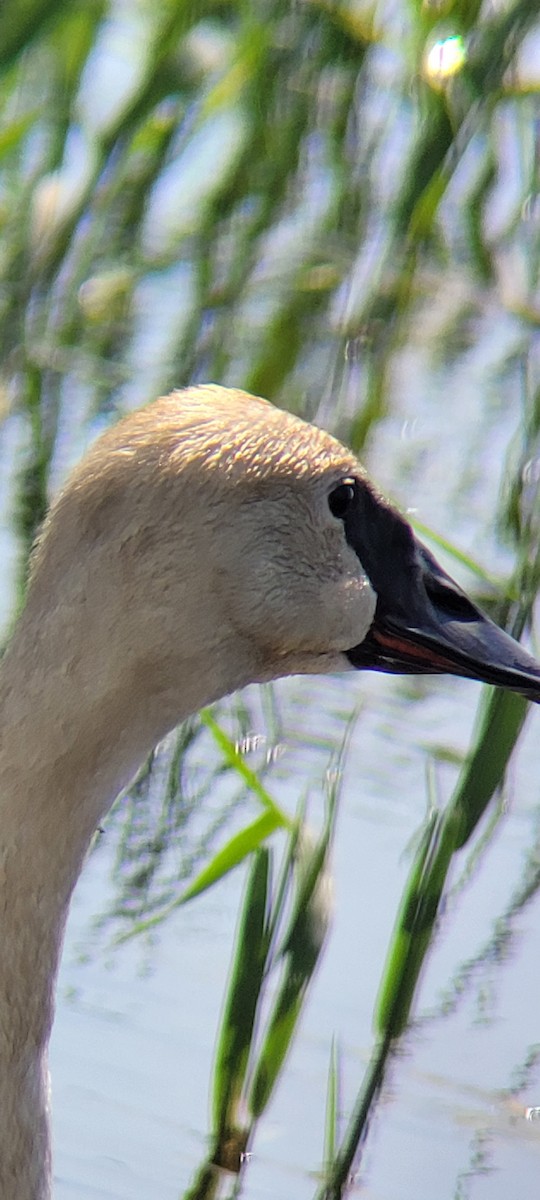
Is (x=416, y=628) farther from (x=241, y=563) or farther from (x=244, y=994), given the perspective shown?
(x=244, y=994)

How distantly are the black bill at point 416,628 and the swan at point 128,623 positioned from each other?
92mm

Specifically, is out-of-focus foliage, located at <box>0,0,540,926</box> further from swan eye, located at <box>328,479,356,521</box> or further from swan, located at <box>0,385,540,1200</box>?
swan, located at <box>0,385,540,1200</box>

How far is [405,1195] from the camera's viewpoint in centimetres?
323

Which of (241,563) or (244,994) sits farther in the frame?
(244,994)

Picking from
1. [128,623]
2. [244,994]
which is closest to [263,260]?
[244,994]

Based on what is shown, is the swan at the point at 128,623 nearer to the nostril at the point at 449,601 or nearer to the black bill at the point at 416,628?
the black bill at the point at 416,628

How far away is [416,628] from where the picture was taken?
298 cm

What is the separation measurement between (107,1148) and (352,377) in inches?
91.1

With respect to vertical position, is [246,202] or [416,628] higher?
[246,202]

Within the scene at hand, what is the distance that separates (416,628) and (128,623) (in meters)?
0.55

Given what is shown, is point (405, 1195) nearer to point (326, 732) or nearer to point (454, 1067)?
point (454, 1067)

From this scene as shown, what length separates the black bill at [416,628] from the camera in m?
2.96

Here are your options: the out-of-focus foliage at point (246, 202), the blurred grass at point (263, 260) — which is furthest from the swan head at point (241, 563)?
the out-of-focus foliage at point (246, 202)

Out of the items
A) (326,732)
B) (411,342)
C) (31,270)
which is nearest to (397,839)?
(326,732)
